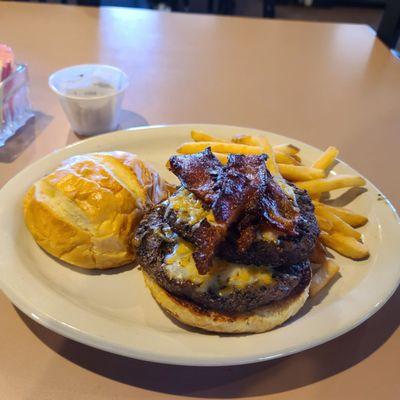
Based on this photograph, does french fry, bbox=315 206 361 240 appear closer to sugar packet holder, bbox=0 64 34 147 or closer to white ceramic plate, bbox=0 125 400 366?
white ceramic plate, bbox=0 125 400 366

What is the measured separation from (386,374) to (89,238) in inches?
43.4

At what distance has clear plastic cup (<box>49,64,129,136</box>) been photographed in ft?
7.76

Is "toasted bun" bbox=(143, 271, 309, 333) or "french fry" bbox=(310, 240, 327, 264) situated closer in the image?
"toasted bun" bbox=(143, 271, 309, 333)

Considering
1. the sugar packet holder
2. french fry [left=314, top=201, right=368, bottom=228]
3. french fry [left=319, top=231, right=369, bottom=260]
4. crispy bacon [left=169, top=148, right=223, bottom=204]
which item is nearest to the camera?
crispy bacon [left=169, top=148, right=223, bottom=204]

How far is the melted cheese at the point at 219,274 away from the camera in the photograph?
4.33 feet

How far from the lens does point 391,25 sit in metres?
3.78

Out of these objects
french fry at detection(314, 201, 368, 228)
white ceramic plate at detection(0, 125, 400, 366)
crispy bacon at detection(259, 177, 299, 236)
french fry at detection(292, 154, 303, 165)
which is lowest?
white ceramic plate at detection(0, 125, 400, 366)

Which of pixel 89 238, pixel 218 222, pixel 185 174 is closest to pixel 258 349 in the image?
pixel 218 222

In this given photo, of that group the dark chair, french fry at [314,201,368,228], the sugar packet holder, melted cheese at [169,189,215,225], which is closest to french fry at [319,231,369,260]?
french fry at [314,201,368,228]

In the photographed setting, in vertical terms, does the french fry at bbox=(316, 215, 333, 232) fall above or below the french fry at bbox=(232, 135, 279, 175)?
below

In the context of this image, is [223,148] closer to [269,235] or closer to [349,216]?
[349,216]

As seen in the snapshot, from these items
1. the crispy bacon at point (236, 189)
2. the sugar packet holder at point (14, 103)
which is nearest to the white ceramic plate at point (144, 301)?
the crispy bacon at point (236, 189)

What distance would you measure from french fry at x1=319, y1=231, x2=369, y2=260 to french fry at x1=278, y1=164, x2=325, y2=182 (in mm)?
282

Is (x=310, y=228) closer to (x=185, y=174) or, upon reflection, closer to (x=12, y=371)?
(x=185, y=174)
